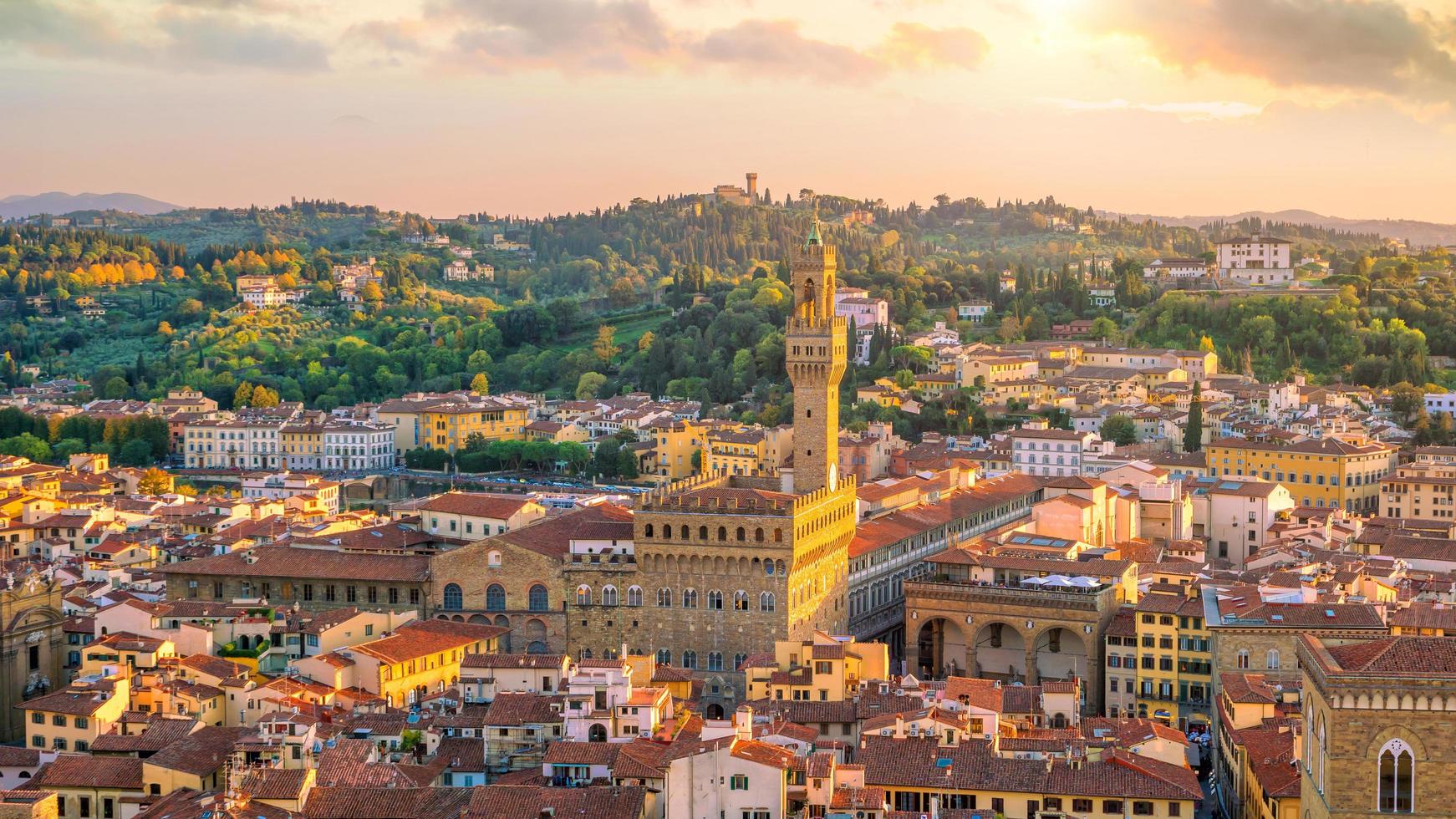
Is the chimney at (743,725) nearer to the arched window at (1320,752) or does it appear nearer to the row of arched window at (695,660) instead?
the arched window at (1320,752)

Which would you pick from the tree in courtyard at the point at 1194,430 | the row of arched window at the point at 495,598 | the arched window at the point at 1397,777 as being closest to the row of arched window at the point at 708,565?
the row of arched window at the point at 495,598


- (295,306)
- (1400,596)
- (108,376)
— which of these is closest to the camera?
(1400,596)

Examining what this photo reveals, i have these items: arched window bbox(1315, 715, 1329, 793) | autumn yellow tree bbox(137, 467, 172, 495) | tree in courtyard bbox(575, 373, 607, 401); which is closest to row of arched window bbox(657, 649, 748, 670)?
arched window bbox(1315, 715, 1329, 793)

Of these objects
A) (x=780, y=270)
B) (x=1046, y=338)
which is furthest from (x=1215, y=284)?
(x=780, y=270)

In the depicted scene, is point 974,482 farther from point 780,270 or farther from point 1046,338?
point 780,270

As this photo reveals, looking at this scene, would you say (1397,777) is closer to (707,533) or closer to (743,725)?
(743,725)

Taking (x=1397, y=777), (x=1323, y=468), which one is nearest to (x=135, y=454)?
(x=1323, y=468)
